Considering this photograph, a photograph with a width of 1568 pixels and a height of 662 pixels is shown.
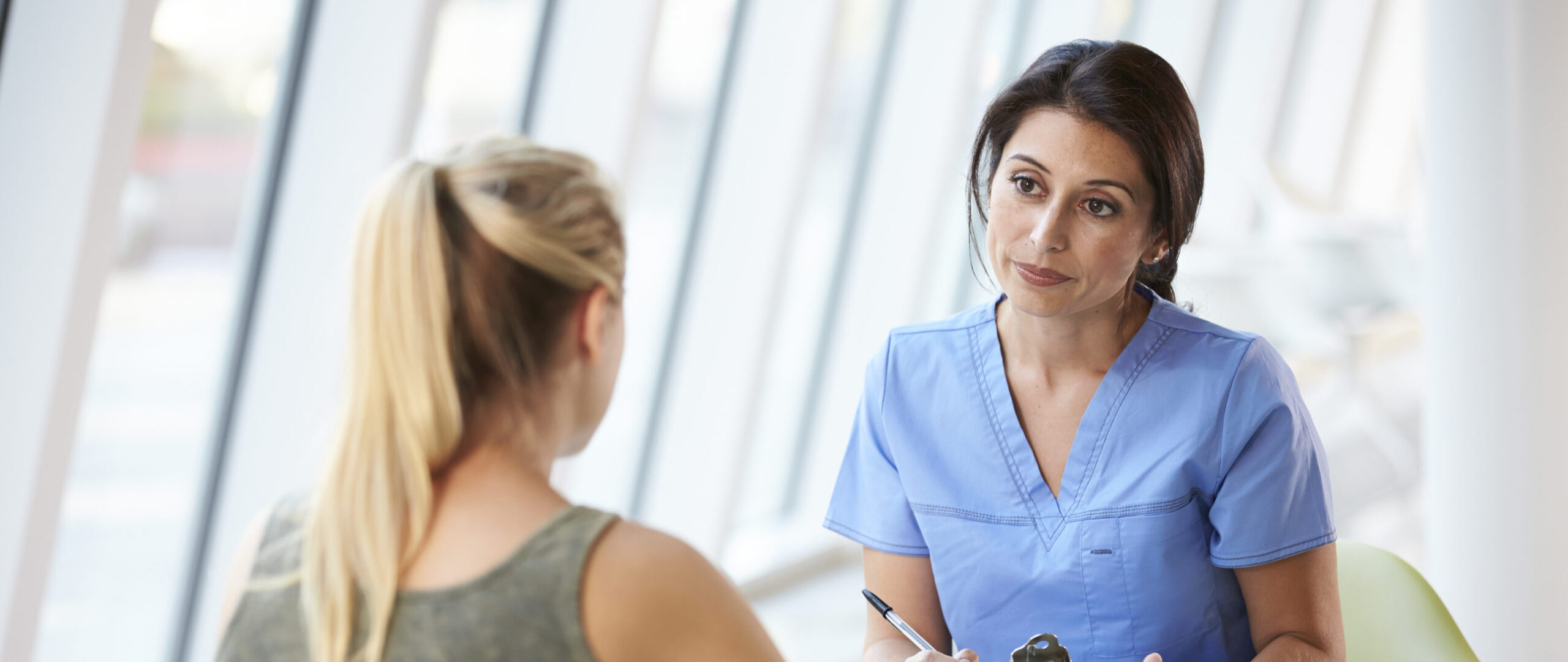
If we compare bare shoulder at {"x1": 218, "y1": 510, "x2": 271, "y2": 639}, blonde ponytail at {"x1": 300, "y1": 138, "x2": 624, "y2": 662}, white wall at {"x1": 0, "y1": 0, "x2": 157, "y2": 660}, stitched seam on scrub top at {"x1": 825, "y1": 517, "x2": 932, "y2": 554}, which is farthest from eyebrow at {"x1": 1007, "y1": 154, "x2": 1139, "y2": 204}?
white wall at {"x1": 0, "y1": 0, "x2": 157, "y2": 660}

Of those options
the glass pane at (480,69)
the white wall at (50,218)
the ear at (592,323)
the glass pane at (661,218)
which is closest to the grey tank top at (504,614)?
the ear at (592,323)

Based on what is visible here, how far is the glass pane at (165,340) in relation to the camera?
6.40 feet

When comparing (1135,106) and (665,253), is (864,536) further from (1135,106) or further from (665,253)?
(665,253)

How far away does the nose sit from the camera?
1.26 meters

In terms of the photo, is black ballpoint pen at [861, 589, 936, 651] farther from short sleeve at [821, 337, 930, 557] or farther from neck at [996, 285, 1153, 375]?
neck at [996, 285, 1153, 375]

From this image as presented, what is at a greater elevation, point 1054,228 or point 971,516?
point 1054,228

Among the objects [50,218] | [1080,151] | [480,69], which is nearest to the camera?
[1080,151]

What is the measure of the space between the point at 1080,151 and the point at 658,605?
0.70 metres

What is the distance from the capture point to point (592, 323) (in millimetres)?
925

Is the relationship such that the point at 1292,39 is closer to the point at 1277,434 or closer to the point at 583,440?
the point at 1277,434

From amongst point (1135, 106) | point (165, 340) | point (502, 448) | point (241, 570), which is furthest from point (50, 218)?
point (1135, 106)

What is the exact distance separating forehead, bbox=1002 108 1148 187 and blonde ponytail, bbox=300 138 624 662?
59cm

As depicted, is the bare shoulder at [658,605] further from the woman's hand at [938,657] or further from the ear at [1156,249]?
the ear at [1156,249]

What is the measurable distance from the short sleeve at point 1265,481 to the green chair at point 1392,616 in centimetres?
20
